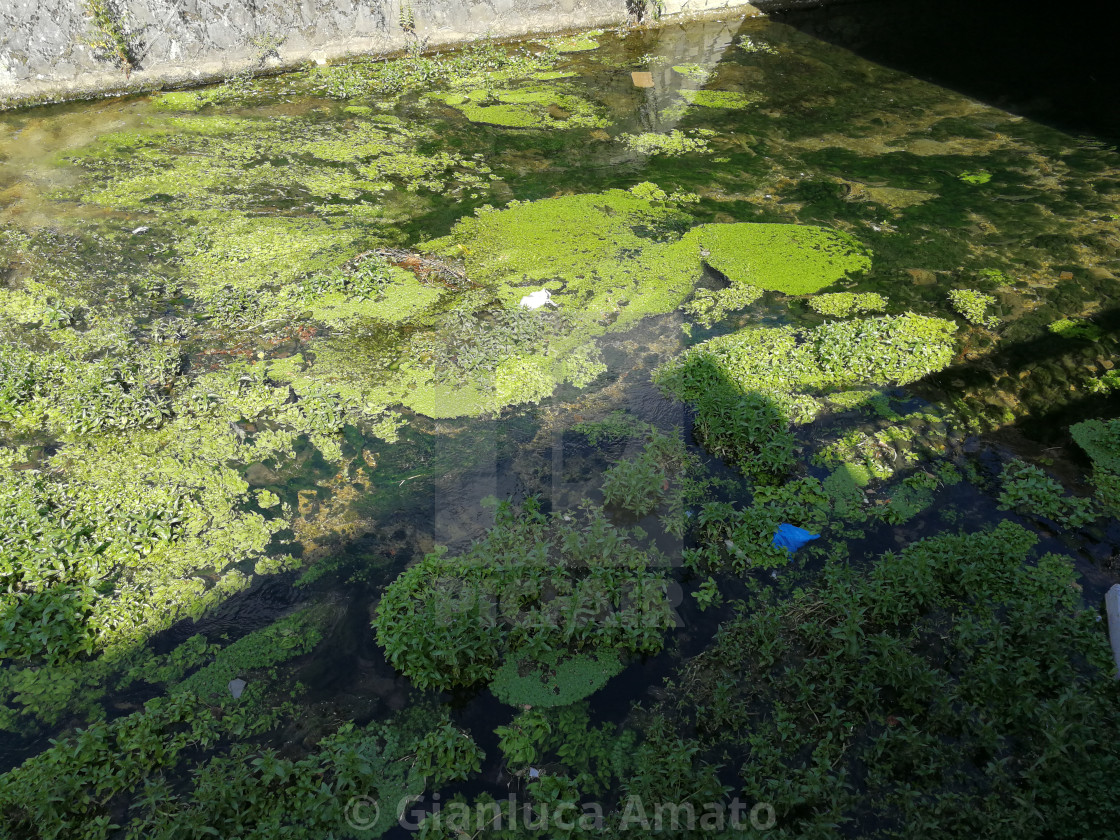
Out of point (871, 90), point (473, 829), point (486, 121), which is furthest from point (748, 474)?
point (871, 90)

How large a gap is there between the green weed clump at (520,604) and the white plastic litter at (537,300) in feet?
5.96

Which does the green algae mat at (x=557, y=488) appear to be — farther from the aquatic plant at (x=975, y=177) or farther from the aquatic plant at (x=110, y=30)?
the aquatic plant at (x=110, y=30)

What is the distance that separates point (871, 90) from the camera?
7.38 meters

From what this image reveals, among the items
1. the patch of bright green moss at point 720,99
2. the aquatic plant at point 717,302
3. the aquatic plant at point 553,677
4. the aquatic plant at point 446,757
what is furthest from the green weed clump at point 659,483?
the patch of bright green moss at point 720,99

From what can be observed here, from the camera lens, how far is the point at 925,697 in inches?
104

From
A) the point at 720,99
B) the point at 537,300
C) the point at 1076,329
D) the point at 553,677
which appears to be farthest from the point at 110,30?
the point at 1076,329

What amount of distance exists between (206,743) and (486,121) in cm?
603

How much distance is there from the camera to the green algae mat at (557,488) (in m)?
2.48

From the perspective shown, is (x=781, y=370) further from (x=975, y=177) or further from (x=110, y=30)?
(x=110, y=30)

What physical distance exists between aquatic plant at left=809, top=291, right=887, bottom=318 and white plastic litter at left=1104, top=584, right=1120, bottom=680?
216 cm

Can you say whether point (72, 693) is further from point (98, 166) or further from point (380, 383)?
point (98, 166)

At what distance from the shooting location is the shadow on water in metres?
7.05

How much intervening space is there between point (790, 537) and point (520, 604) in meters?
1.30

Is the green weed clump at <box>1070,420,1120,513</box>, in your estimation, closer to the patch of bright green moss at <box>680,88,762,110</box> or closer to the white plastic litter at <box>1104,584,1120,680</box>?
the white plastic litter at <box>1104,584,1120,680</box>
